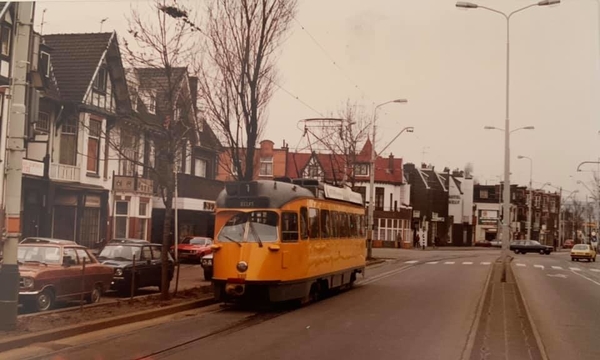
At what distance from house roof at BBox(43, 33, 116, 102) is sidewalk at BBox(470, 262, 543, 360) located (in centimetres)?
2005

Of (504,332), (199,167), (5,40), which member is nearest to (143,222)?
(199,167)

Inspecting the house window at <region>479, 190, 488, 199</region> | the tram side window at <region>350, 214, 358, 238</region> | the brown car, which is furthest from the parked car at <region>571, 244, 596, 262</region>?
the house window at <region>479, 190, 488, 199</region>

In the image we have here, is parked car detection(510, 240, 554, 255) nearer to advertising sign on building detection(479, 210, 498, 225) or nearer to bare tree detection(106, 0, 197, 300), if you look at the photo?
advertising sign on building detection(479, 210, 498, 225)

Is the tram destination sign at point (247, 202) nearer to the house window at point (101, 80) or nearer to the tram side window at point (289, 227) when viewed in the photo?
the tram side window at point (289, 227)

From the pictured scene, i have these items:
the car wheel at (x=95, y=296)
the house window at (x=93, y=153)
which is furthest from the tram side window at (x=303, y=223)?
the house window at (x=93, y=153)

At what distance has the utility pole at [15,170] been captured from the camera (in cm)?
1162

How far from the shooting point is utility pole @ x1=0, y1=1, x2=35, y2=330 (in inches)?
458

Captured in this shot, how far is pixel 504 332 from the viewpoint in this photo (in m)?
13.7

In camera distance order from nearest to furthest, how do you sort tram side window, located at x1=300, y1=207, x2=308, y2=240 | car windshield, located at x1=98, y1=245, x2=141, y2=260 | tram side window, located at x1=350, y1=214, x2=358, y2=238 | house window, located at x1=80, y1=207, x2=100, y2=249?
tram side window, located at x1=300, y1=207, x2=308, y2=240 < car windshield, located at x1=98, y1=245, x2=141, y2=260 < tram side window, located at x1=350, y1=214, x2=358, y2=238 < house window, located at x1=80, y1=207, x2=100, y2=249

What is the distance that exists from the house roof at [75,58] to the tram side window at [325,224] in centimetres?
1571

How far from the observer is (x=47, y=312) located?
14234 millimetres

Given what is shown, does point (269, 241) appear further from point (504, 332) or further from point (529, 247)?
point (529, 247)

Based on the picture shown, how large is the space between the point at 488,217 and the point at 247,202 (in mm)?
96166

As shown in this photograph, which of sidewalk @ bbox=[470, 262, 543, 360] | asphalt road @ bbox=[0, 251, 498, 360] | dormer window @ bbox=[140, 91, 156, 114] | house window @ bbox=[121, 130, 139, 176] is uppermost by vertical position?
dormer window @ bbox=[140, 91, 156, 114]
